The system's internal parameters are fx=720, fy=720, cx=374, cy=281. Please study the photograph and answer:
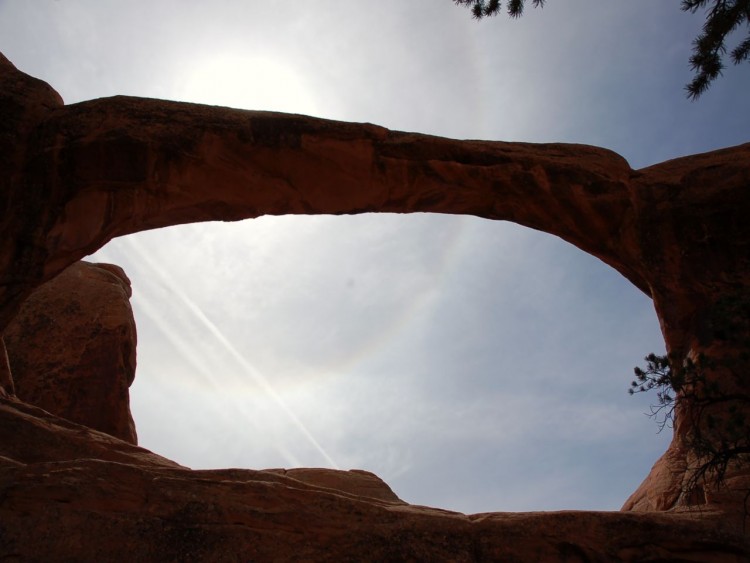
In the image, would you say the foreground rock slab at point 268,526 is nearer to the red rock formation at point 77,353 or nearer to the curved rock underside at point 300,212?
the curved rock underside at point 300,212

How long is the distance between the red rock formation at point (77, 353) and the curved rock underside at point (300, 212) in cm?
44

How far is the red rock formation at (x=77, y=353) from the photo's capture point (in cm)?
1570

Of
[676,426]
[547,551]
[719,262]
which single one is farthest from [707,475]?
[719,262]

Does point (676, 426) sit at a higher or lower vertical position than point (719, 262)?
lower

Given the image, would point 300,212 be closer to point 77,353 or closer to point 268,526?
point 77,353

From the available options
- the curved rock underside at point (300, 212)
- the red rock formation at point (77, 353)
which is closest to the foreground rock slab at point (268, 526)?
the curved rock underside at point (300, 212)

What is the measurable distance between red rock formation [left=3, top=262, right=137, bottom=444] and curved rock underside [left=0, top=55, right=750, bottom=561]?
437 millimetres

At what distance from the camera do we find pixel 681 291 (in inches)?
499

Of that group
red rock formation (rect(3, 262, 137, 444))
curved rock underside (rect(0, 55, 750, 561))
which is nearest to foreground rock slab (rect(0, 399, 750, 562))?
curved rock underside (rect(0, 55, 750, 561))

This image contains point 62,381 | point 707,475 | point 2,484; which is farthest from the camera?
point 62,381

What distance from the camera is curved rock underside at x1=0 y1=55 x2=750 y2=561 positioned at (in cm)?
742

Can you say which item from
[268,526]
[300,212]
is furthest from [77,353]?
[268,526]

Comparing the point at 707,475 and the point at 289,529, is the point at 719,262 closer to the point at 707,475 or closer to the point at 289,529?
the point at 707,475

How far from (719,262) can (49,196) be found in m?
11.4
